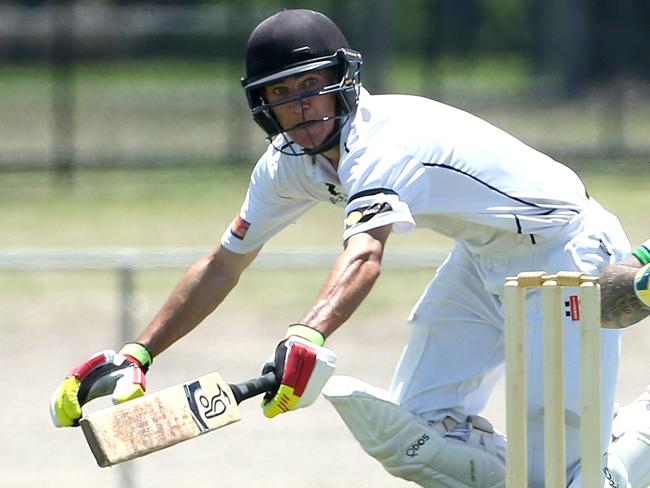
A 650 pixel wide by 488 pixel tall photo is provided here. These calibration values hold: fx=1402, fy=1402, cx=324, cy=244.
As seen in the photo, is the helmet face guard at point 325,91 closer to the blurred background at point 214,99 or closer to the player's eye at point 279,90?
the player's eye at point 279,90

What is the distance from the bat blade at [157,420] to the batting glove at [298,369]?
121 mm

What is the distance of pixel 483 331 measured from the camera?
442 cm

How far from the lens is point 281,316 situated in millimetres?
8453

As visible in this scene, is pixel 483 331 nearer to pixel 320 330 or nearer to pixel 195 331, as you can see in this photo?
pixel 320 330

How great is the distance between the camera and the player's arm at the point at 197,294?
4434 millimetres

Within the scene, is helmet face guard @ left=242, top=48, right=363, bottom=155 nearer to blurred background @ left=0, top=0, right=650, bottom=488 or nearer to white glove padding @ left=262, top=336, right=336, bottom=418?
white glove padding @ left=262, top=336, right=336, bottom=418

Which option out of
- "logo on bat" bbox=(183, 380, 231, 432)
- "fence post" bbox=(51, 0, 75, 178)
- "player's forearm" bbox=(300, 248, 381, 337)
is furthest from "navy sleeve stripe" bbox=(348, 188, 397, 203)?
"fence post" bbox=(51, 0, 75, 178)

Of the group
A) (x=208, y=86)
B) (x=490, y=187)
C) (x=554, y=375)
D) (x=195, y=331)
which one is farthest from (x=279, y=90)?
(x=208, y=86)

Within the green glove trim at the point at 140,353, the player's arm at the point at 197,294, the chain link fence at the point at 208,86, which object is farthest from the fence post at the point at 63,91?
the green glove trim at the point at 140,353

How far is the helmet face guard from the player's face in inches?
0.4

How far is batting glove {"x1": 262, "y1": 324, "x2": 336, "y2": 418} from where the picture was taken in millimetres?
3467

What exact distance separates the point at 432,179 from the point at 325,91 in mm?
391

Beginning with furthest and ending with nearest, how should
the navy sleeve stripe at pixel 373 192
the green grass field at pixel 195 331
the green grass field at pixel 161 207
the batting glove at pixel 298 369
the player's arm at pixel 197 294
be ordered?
1. the green grass field at pixel 161 207
2. the green grass field at pixel 195 331
3. the player's arm at pixel 197 294
4. the navy sleeve stripe at pixel 373 192
5. the batting glove at pixel 298 369

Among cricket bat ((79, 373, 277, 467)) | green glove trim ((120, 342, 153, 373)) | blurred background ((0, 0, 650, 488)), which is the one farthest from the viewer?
blurred background ((0, 0, 650, 488))
